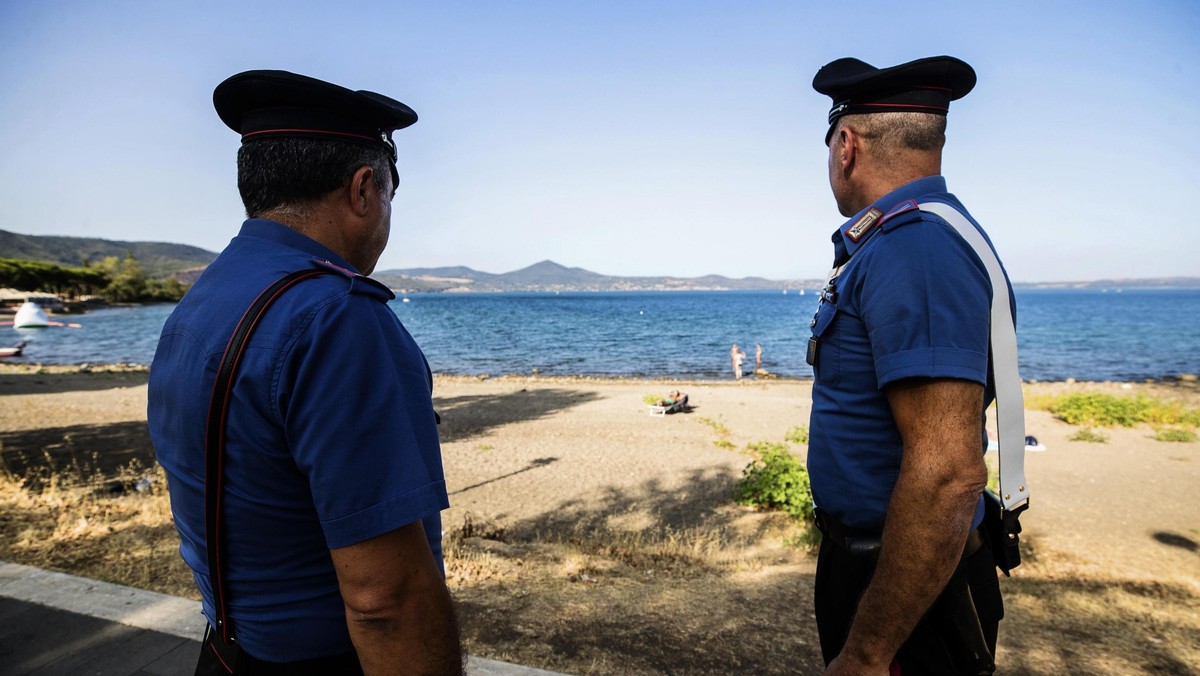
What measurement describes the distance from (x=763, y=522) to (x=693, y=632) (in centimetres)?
397

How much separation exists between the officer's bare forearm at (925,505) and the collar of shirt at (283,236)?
1.45 metres

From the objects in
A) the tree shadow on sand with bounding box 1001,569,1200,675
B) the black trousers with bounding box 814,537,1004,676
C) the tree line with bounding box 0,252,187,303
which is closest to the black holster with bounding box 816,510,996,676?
the black trousers with bounding box 814,537,1004,676

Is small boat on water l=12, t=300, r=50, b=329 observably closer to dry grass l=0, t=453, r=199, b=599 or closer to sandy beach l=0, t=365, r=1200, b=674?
sandy beach l=0, t=365, r=1200, b=674

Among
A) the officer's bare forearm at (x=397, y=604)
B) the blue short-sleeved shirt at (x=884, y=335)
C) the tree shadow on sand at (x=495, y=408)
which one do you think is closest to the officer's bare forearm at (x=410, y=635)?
the officer's bare forearm at (x=397, y=604)

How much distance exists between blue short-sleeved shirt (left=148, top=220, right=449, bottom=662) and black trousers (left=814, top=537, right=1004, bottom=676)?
4.25 ft

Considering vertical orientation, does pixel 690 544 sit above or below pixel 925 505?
below

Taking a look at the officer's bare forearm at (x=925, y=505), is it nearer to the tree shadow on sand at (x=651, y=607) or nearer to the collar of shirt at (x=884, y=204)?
the collar of shirt at (x=884, y=204)

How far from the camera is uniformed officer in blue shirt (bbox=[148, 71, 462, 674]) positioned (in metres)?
1.22

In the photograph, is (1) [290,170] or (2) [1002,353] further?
(2) [1002,353]

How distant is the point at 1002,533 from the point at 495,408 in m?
17.4

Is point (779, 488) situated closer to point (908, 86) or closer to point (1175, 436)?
point (908, 86)

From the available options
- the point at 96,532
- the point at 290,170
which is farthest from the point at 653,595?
the point at 96,532

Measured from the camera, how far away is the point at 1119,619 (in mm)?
4906

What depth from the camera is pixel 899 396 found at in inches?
66.0
